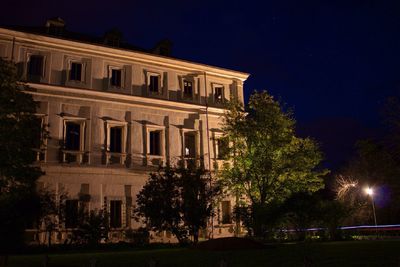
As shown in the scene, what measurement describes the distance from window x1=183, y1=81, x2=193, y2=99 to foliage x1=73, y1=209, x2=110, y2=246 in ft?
41.7

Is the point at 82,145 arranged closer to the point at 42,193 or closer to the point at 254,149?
the point at 42,193

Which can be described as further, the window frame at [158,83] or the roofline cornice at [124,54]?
the window frame at [158,83]

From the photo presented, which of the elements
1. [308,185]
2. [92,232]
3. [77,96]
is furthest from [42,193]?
[308,185]

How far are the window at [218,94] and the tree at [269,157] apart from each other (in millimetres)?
5244

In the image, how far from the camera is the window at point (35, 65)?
28.7 meters

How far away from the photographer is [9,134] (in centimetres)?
1883

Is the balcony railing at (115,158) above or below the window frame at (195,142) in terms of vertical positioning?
below

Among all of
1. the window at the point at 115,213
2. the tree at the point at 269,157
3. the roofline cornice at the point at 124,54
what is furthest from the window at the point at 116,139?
the tree at the point at 269,157

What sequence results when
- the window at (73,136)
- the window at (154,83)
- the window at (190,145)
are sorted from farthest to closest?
the window at (190,145)
the window at (154,83)
the window at (73,136)

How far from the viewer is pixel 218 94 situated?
36.3 meters

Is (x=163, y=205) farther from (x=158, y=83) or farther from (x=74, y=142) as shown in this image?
(x=158, y=83)

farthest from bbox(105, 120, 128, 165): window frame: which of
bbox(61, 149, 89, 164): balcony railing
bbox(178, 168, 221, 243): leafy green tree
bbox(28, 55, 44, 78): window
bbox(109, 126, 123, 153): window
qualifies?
bbox(178, 168, 221, 243): leafy green tree

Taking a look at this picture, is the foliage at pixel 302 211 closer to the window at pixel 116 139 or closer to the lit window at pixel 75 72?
the window at pixel 116 139

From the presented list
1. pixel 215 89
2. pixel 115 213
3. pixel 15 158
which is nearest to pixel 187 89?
pixel 215 89
